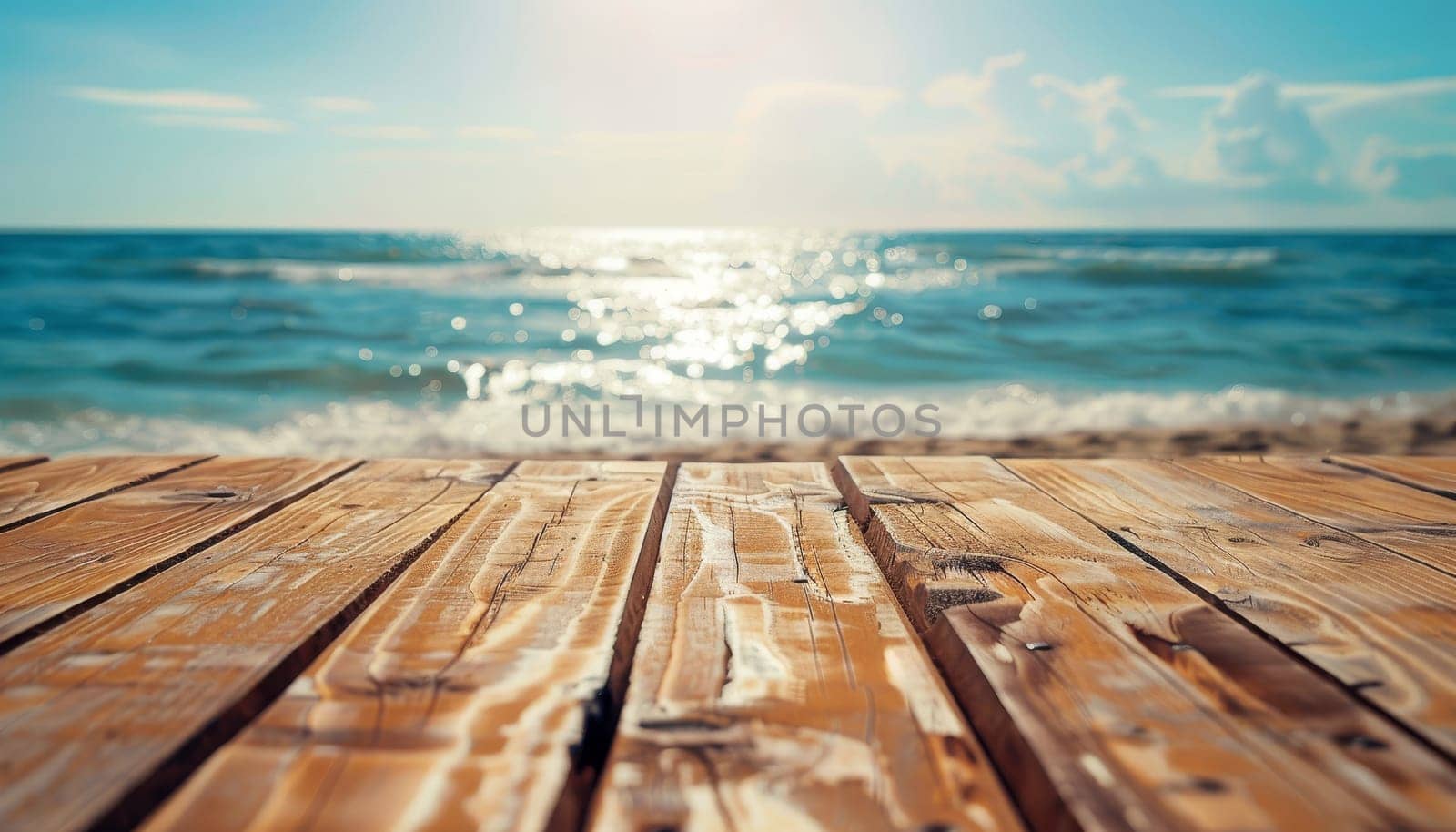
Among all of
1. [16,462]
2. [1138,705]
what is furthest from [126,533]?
[1138,705]

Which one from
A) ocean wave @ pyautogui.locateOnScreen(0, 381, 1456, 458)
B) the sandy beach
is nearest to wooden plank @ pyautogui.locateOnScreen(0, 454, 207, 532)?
the sandy beach

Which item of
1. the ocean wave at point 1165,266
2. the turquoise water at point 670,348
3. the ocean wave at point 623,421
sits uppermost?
the ocean wave at point 1165,266

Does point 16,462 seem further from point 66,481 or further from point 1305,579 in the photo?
point 1305,579

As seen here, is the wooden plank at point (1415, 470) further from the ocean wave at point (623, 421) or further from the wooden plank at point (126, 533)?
the ocean wave at point (623, 421)

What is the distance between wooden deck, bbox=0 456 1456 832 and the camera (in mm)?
598

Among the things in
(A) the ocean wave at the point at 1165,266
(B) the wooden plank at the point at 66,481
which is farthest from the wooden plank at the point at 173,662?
(A) the ocean wave at the point at 1165,266

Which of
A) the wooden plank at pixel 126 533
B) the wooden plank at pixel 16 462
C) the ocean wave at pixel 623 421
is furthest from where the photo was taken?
the ocean wave at pixel 623 421

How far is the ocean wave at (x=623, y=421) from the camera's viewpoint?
5.89 meters

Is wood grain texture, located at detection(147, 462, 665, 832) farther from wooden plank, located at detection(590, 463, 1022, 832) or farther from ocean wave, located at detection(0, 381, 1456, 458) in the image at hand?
ocean wave, located at detection(0, 381, 1456, 458)

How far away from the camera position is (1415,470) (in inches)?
66.2

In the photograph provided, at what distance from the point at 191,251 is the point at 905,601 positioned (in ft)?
97.7

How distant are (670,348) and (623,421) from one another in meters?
4.40

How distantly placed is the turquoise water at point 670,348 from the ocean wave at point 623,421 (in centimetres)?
4

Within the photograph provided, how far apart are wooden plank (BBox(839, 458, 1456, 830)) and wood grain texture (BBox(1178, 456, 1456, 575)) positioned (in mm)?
427
